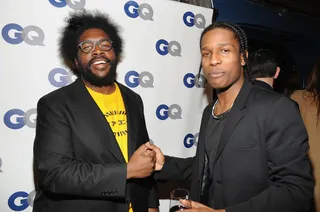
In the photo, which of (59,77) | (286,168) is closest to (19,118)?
(59,77)

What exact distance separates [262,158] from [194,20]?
2066 mm

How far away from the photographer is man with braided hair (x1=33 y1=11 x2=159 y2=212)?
1.77 meters

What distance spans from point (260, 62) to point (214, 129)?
1.79m

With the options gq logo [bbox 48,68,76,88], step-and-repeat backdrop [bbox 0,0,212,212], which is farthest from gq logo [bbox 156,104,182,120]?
gq logo [bbox 48,68,76,88]

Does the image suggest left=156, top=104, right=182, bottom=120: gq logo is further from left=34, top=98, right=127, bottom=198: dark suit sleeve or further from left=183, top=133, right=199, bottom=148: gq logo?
left=34, top=98, right=127, bottom=198: dark suit sleeve

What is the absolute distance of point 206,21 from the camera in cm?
329

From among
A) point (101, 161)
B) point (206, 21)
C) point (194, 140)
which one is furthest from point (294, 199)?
point (206, 21)

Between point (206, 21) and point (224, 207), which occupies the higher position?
point (206, 21)

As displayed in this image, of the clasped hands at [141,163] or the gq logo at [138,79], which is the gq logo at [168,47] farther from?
the clasped hands at [141,163]

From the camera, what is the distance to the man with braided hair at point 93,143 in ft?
5.82

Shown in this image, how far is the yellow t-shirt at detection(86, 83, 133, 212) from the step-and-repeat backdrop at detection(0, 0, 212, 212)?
2.03 feet

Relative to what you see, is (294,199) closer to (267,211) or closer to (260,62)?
(267,211)

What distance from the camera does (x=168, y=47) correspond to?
10.0ft

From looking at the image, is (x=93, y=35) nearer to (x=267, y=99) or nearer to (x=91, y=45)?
(x=91, y=45)
